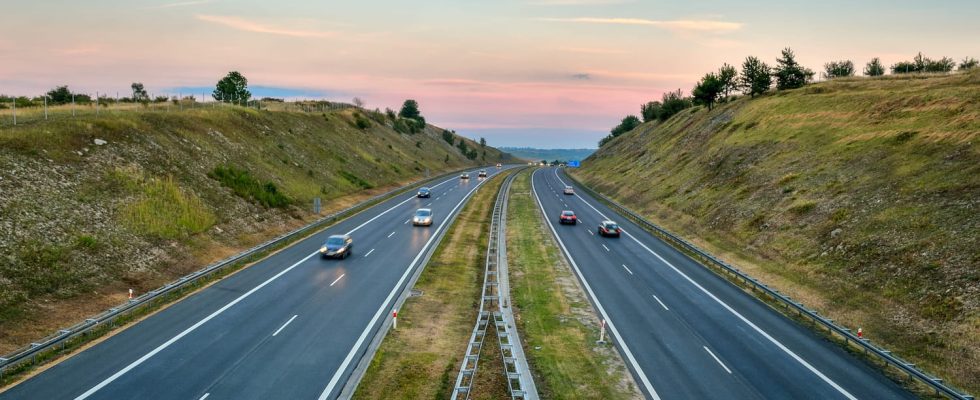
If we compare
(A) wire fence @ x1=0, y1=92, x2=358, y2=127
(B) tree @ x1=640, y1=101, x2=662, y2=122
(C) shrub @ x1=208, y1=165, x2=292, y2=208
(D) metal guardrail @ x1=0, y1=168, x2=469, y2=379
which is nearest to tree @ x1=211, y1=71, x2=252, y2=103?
(A) wire fence @ x1=0, y1=92, x2=358, y2=127

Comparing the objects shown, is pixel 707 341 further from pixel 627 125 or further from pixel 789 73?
pixel 627 125

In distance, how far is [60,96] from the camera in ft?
189

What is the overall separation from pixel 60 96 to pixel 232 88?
4432cm

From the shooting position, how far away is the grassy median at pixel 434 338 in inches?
620

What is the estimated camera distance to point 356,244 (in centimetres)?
3616

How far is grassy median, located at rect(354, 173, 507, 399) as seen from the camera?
15.8 metres

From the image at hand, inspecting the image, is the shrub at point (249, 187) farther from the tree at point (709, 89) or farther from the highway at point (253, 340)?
the tree at point (709, 89)

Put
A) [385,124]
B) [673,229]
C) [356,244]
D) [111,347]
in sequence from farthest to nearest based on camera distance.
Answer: [385,124] → [673,229] → [356,244] → [111,347]

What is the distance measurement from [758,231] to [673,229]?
9.50m

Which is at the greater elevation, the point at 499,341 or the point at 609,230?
the point at 609,230

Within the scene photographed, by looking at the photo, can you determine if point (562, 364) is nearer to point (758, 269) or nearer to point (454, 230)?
point (758, 269)

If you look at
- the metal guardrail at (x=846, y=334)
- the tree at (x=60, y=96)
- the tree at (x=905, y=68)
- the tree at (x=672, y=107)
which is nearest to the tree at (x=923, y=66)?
the tree at (x=905, y=68)

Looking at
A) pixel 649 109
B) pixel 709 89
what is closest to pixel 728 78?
pixel 709 89

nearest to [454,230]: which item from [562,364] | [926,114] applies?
[562,364]
